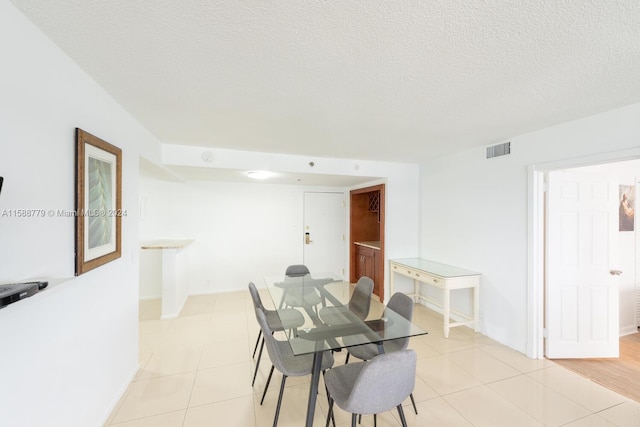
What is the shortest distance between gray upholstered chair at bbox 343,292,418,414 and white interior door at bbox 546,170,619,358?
1.65 metres

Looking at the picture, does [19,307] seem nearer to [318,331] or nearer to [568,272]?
[318,331]

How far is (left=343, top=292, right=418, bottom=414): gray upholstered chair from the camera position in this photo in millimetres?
1873

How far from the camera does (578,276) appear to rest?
2613mm

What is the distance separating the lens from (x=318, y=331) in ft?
6.38

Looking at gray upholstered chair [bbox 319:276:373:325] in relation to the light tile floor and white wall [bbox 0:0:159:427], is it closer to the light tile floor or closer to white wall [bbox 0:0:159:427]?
the light tile floor

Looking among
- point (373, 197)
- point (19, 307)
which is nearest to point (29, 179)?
point (19, 307)

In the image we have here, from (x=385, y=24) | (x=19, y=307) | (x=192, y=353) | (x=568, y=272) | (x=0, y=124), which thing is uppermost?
(x=385, y=24)

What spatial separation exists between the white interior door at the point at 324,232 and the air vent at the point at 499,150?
2.86m

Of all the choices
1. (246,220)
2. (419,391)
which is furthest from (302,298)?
(246,220)

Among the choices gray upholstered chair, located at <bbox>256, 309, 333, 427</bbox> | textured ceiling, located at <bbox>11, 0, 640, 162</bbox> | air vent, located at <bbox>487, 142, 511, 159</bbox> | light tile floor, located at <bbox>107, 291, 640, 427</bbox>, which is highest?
textured ceiling, located at <bbox>11, 0, 640, 162</bbox>

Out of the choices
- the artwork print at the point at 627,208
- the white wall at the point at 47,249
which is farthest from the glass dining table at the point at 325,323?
the artwork print at the point at 627,208

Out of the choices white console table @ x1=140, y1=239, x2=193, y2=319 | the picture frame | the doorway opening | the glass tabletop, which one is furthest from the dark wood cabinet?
the picture frame

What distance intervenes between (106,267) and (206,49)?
1.61 meters

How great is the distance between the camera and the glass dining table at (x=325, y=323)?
5.49 ft
